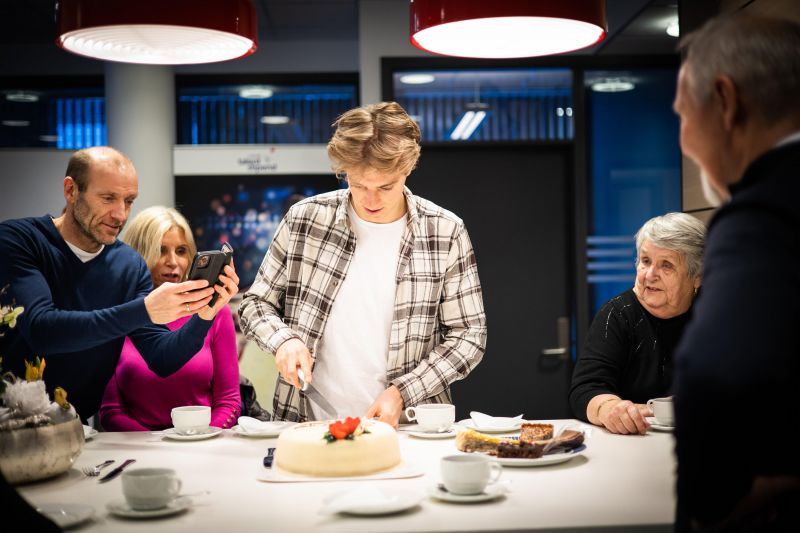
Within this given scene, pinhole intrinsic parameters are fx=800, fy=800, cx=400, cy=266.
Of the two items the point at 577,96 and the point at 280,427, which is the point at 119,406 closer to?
the point at 280,427

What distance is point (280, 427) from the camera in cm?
227

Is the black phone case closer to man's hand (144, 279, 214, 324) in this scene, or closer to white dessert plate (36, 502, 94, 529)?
man's hand (144, 279, 214, 324)

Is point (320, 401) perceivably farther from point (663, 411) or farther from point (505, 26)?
point (505, 26)

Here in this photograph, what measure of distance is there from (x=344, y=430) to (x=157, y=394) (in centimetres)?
134

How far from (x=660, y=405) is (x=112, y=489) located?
146cm

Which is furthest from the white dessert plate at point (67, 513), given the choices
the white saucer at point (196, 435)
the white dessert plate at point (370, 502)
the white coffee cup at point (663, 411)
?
the white coffee cup at point (663, 411)

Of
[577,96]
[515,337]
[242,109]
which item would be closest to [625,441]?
[515,337]

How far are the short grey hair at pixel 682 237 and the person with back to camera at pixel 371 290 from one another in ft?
2.05

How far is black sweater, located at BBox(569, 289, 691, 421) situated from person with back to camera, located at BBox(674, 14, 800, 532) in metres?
1.34

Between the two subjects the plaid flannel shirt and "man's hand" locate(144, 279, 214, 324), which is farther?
the plaid flannel shirt

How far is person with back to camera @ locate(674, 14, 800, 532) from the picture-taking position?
100cm

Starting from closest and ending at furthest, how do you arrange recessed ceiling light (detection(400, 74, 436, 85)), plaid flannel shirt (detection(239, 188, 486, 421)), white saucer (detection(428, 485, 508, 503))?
1. white saucer (detection(428, 485, 508, 503))
2. plaid flannel shirt (detection(239, 188, 486, 421))
3. recessed ceiling light (detection(400, 74, 436, 85))

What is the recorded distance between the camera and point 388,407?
229 centimetres

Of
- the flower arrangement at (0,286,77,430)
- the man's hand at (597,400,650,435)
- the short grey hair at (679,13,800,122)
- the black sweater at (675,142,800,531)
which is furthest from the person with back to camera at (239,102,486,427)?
the black sweater at (675,142,800,531)
